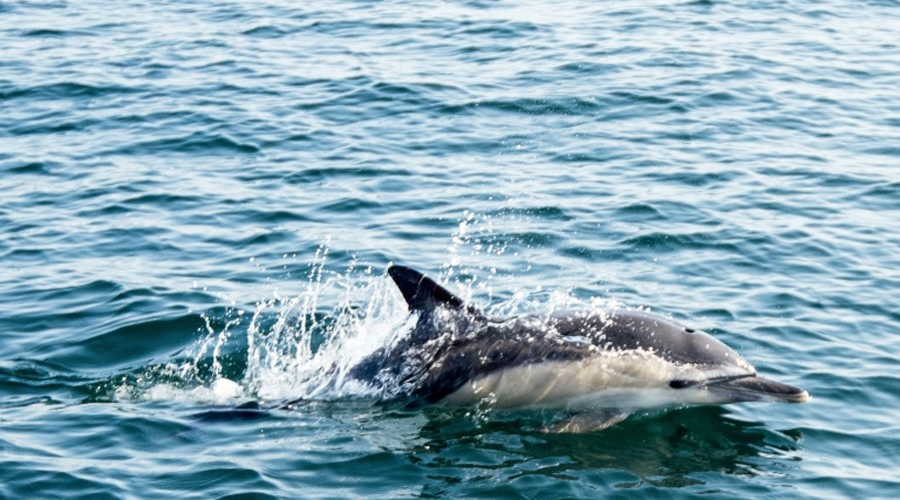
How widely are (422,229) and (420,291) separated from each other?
13.9ft

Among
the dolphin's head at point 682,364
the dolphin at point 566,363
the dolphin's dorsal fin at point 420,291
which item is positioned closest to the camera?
the dolphin's head at point 682,364

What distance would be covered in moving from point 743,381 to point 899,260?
444 centimetres

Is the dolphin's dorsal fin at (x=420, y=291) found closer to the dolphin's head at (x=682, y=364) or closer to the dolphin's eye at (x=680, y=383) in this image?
the dolphin's head at (x=682, y=364)

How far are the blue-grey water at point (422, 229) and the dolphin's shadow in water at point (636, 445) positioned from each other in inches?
1.1

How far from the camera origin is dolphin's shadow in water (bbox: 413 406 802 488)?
9219 mm

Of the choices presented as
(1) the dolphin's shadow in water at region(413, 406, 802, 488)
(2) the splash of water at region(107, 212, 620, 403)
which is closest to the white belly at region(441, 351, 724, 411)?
(1) the dolphin's shadow in water at region(413, 406, 802, 488)

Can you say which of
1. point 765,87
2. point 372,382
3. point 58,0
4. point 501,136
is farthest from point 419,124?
point 58,0

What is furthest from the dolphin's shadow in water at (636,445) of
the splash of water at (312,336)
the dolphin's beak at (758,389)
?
the splash of water at (312,336)

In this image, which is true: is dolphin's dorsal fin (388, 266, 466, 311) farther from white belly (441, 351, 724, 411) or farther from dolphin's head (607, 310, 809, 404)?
dolphin's head (607, 310, 809, 404)

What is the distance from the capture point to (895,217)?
1447 cm

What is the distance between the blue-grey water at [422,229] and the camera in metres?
9.47

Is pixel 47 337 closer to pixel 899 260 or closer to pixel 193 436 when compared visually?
pixel 193 436

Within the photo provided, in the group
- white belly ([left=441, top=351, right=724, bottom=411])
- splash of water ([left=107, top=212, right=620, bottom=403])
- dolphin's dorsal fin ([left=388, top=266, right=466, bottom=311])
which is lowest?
splash of water ([left=107, top=212, right=620, bottom=403])

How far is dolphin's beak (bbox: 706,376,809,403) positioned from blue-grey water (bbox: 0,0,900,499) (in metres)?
0.39
